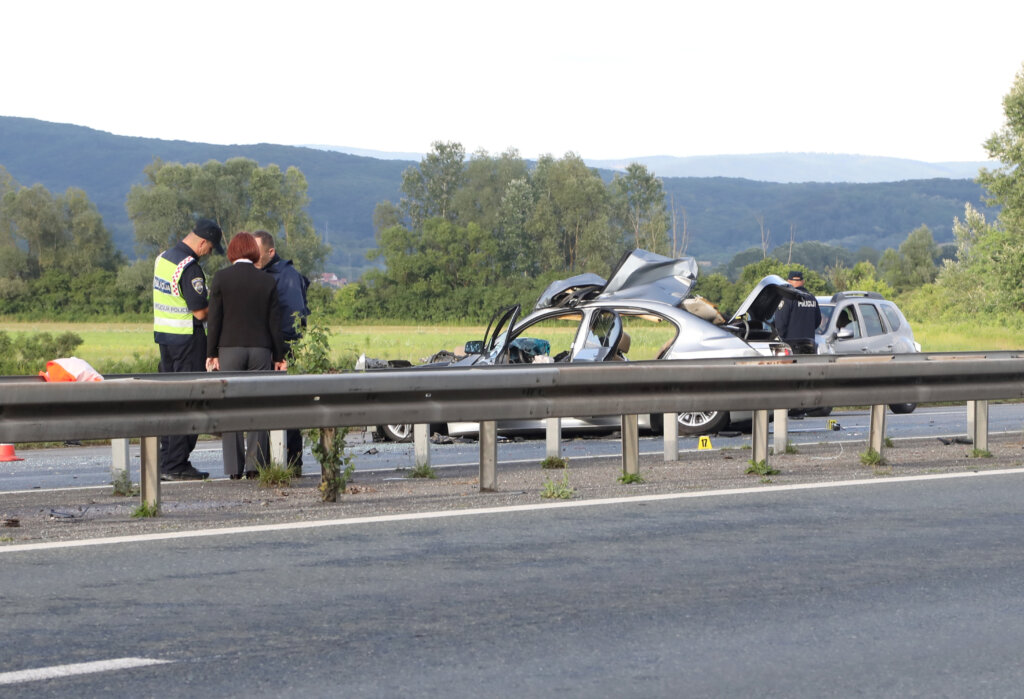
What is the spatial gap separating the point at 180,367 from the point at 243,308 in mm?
787

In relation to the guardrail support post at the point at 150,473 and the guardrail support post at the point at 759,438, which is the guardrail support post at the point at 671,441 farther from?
the guardrail support post at the point at 150,473

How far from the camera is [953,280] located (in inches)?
3718

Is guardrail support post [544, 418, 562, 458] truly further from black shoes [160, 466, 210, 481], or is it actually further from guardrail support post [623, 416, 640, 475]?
black shoes [160, 466, 210, 481]

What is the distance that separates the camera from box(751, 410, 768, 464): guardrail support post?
35.2 feet

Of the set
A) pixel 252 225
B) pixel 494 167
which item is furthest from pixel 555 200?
pixel 252 225

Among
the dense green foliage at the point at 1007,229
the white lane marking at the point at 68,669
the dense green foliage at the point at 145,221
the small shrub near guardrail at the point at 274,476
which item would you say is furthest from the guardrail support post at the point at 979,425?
the dense green foliage at the point at 145,221

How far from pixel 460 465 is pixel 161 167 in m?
114

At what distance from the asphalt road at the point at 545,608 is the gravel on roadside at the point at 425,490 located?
58 centimetres

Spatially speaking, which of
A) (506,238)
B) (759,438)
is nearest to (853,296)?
(759,438)

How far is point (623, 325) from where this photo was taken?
14.7 m

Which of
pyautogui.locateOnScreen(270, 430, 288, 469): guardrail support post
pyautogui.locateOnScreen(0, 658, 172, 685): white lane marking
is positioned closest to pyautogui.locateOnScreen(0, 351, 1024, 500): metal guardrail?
pyautogui.locateOnScreen(270, 430, 288, 469): guardrail support post

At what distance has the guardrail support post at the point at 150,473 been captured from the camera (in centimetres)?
838

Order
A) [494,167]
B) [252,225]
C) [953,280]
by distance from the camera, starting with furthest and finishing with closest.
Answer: [494,167], [252,225], [953,280]

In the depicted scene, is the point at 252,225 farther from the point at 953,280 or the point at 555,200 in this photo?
the point at 953,280
